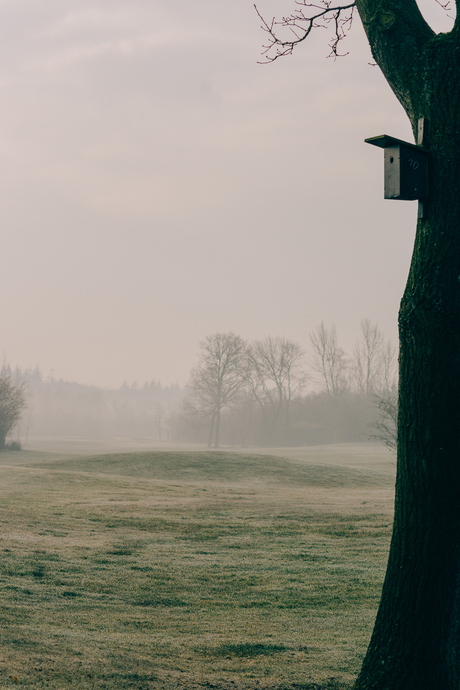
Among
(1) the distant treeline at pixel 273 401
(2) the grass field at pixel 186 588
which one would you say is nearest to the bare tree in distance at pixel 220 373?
(1) the distant treeline at pixel 273 401

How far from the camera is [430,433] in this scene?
3938 millimetres

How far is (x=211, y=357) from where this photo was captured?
2466 inches

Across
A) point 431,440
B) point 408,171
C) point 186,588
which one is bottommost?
point 186,588

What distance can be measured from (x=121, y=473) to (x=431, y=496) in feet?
77.0

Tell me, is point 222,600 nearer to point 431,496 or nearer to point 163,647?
point 163,647

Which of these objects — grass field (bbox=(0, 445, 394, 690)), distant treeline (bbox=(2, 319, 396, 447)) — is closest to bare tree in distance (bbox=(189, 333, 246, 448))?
distant treeline (bbox=(2, 319, 396, 447))

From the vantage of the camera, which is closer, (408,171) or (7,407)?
(408,171)

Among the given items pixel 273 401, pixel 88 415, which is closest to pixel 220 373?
pixel 273 401

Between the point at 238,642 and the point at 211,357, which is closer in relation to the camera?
the point at 238,642

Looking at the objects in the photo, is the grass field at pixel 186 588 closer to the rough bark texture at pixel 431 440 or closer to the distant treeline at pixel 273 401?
the rough bark texture at pixel 431 440

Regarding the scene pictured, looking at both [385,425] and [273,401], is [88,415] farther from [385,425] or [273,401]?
[385,425]

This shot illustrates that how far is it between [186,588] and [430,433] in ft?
17.1

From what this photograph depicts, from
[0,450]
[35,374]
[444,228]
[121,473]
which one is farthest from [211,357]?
[35,374]

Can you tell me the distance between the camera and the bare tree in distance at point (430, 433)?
12.5 feet
